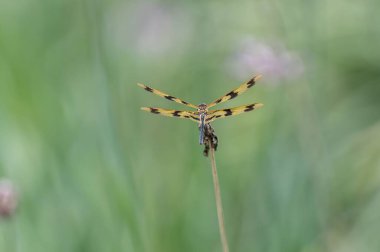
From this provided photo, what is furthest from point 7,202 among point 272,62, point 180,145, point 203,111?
point 180,145

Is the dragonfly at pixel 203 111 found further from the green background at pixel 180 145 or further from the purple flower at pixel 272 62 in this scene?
the purple flower at pixel 272 62

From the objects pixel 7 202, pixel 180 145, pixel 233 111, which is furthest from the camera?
pixel 180 145

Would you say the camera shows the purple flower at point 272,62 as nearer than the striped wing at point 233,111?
No

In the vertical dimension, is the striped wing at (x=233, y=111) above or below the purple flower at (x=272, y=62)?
below

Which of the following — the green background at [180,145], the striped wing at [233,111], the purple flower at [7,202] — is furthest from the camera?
the green background at [180,145]

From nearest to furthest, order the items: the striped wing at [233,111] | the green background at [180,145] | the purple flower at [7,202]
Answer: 1. the striped wing at [233,111]
2. the purple flower at [7,202]
3. the green background at [180,145]

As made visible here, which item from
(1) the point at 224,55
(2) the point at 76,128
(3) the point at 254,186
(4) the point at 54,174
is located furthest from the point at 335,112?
(4) the point at 54,174

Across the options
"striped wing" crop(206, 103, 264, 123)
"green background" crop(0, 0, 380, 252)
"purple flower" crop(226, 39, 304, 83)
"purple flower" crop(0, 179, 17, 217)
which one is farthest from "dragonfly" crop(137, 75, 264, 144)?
"purple flower" crop(226, 39, 304, 83)

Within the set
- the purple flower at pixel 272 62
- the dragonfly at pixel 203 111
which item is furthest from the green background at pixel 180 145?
the dragonfly at pixel 203 111

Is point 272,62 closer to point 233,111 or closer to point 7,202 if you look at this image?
point 7,202
